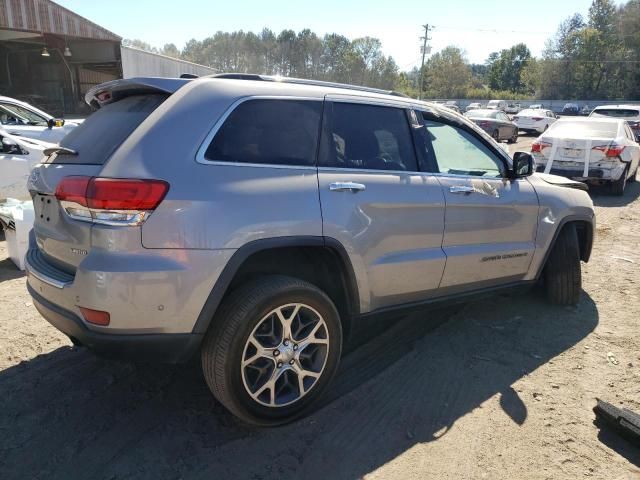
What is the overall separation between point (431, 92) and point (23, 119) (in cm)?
8740

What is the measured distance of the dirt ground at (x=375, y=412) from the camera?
2.52 metres

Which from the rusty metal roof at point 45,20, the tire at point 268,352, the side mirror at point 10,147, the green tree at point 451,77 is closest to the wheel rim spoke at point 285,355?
the tire at point 268,352

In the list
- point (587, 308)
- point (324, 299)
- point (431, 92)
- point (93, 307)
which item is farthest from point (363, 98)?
point (431, 92)

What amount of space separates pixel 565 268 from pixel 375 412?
252 cm

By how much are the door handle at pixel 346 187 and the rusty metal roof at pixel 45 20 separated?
23.8 meters

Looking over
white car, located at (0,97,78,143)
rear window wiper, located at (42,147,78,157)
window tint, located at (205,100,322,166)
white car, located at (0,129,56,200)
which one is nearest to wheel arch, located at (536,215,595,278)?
window tint, located at (205,100,322,166)

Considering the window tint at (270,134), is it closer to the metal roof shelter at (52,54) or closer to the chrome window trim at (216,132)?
the chrome window trim at (216,132)

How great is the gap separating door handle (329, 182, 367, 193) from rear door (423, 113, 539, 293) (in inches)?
30.9

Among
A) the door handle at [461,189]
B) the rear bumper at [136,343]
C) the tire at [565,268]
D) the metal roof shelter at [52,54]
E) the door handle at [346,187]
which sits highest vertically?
the metal roof shelter at [52,54]

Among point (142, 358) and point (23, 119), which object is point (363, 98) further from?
point (23, 119)

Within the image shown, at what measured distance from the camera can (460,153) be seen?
3.86 m

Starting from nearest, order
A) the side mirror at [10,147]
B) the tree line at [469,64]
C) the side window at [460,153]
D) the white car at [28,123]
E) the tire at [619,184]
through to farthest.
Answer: the side window at [460,153] → the side mirror at [10,147] → the white car at [28,123] → the tire at [619,184] → the tree line at [469,64]

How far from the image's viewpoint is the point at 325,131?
2.98 meters

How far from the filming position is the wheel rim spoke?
2.68 m
